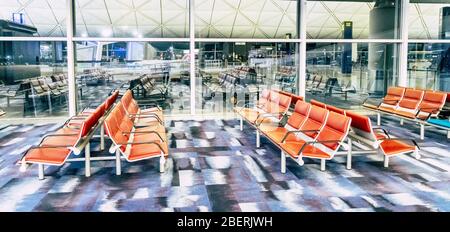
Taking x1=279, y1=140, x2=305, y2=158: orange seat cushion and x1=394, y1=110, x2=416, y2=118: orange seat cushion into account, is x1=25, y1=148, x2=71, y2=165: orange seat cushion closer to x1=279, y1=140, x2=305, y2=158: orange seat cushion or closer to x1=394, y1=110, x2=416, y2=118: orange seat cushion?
x1=279, y1=140, x2=305, y2=158: orange seat cushion

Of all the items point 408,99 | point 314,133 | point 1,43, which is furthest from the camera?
point 1,43

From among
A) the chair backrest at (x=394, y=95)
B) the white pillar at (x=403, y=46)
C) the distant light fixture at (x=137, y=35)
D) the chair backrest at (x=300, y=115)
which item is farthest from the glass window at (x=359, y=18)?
the chair backrest at (x=300, y=115)

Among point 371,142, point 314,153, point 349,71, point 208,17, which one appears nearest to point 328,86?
point 349,71

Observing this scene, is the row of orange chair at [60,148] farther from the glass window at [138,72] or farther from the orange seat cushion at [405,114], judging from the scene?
the orange seat cushion at [405,114]

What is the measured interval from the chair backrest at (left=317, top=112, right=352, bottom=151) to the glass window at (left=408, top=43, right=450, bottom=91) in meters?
6.74

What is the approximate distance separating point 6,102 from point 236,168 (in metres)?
6.76

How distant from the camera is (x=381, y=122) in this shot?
938 centimetres

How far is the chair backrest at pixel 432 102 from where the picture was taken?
7.63 metres

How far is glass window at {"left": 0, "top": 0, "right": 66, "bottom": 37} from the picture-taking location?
368 inches

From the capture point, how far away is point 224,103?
1077cm

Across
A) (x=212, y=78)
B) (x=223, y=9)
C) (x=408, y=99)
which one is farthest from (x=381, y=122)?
(x=223, y=9)

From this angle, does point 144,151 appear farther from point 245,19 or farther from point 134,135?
point 245,19

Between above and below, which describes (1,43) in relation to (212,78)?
above

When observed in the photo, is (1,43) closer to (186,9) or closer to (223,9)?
(186,9)
